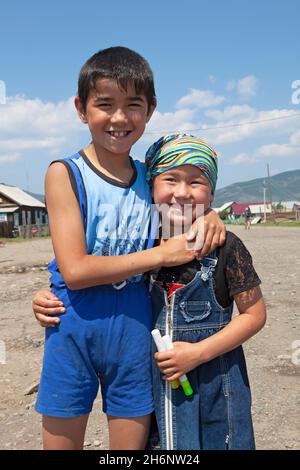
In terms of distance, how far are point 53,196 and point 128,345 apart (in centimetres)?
66

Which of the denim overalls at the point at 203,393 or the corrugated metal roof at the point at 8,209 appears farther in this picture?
the corrugated metal roof at the point at 8,209

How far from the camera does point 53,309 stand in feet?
6.38

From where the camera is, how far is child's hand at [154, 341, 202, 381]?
1.83 meters

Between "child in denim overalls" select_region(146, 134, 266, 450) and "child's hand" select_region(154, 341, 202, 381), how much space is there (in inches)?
0.7

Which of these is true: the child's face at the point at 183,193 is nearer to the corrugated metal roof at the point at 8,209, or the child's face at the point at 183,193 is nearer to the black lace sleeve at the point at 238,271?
the black lace sleeve at the point at 238,271

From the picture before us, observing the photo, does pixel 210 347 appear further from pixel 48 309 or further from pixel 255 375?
pixel 255 375

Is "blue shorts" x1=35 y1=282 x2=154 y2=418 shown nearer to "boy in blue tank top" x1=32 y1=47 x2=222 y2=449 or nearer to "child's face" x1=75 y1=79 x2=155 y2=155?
"boy in blue tank top" x1=32 y1=47 x2=222 y2=449

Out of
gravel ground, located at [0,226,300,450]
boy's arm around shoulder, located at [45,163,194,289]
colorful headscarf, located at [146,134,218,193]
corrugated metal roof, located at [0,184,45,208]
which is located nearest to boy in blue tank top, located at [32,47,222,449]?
boy's arm around shoulder, located at [45,163,194,289]

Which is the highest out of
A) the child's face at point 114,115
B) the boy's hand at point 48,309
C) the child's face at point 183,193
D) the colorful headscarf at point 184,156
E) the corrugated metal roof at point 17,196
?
the corrugated metal roof at point 17,196

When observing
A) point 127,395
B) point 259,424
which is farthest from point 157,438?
point 259,424

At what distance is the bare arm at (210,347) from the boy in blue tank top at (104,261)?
6.6 inches

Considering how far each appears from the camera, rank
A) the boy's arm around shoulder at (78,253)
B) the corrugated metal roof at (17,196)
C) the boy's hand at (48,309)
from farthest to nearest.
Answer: the corrugated metal roof at (17,196), the boy's hand at (48,309), the boy's arm around shoulder at (78,253)

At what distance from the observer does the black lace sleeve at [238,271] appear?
1907mm

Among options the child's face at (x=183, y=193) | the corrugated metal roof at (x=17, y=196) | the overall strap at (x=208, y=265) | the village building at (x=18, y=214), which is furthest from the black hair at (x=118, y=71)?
the corrugated metal roof at (x=17, y=196)
